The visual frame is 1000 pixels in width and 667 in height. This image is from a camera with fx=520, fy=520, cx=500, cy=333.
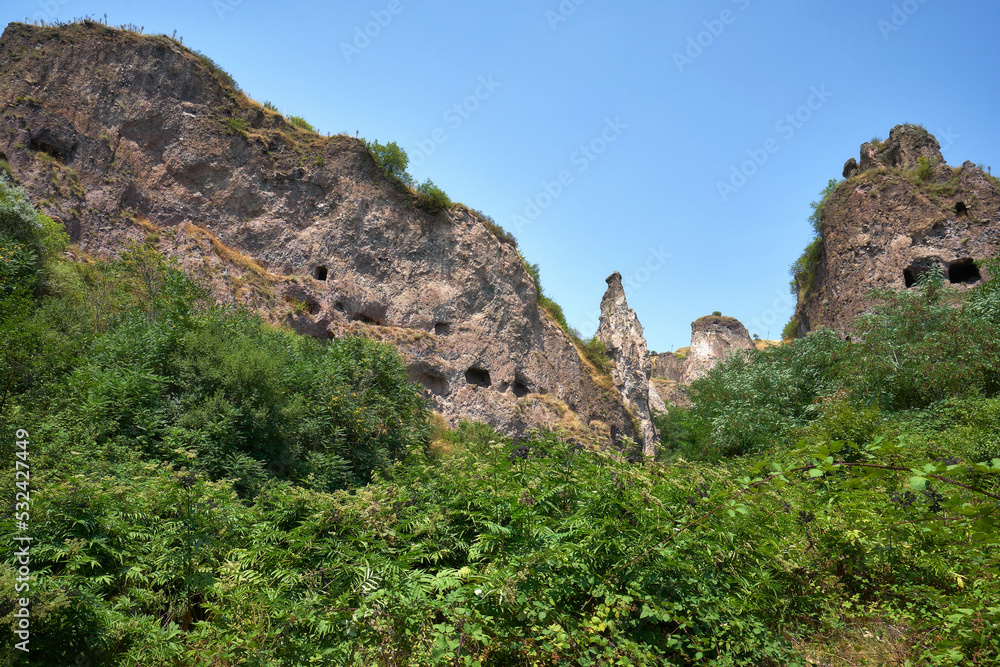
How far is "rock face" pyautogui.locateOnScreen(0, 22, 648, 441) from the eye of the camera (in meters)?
17.7

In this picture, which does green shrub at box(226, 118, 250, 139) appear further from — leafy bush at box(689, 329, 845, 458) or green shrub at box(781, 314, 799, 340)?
green shrub at box(781, 314, 799, 340)

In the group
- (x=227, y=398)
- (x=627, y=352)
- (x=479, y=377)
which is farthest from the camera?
(x=627, y=352)

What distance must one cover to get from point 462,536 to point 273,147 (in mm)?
21969

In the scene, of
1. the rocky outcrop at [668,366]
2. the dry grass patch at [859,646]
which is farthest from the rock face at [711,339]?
the dry grass patch at [859,646]

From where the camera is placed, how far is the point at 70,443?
24.2 feet

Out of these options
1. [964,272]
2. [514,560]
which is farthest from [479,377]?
[964,272]

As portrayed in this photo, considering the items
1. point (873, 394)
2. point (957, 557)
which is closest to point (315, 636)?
point (957, 557)

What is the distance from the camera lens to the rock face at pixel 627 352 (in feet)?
94.8

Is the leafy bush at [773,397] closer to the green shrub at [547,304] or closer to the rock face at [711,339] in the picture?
the green shrub at [547,304]

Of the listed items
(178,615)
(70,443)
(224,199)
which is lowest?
(178,615)

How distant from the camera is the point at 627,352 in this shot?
30000 millimetres

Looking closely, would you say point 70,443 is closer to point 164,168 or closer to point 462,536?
point 462,536

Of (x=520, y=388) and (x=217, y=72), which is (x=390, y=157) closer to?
(x=217, y=72)

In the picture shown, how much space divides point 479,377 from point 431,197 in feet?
27.6
